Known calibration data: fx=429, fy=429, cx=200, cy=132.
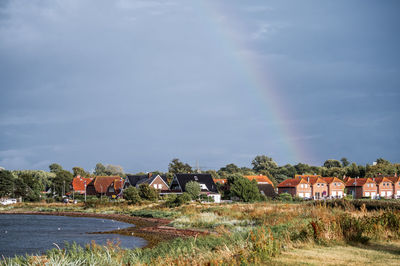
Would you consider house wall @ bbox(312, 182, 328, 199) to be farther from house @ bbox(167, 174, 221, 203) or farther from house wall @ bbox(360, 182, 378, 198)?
house @ bbox(167, 174, 221, 203)

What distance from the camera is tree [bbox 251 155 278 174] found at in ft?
569

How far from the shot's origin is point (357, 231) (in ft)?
55.2

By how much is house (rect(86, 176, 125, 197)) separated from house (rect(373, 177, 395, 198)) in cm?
6148

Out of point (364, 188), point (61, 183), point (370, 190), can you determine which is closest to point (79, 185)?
point (61, 183)

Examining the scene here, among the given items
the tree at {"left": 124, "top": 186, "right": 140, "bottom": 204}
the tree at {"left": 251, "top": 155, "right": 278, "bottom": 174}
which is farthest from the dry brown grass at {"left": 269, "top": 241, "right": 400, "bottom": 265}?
the tree at {"left": 251, "top": 155, "right": 278, "bottom": 174}

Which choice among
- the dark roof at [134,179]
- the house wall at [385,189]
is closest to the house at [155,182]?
the dark roof at [134,179]

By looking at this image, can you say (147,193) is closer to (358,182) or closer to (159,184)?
(159,184)

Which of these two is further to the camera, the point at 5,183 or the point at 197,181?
the point at 5,183

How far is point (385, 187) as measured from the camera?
104 m

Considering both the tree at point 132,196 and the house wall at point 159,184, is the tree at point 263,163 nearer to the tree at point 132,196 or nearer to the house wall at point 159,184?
the house wall at point 159,184

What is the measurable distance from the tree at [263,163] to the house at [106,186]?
82.3 m

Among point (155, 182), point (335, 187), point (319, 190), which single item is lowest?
point (319, 190)

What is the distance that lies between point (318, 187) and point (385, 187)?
1674 cm

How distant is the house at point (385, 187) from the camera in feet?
340
